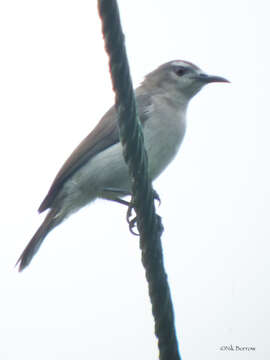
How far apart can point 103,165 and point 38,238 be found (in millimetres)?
1033

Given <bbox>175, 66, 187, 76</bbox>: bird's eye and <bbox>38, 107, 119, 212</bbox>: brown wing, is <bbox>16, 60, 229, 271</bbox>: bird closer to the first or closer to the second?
<bbox>38, 107, 119, 212</bbox>: brown wing

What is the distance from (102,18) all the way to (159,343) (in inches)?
67.1

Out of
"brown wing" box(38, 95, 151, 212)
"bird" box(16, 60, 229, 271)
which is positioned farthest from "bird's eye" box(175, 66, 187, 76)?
"brown wing" box(38, 95, 151, 212)

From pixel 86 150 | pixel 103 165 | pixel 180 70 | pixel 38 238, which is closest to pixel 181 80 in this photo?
pixel 180 70

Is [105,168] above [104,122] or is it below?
below

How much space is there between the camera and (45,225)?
6570 millimetres

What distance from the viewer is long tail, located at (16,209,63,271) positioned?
641 cm

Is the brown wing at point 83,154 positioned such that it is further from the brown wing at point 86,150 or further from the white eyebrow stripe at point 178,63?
the white eyebrow stripe at point 178,63

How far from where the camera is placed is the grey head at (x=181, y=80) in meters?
7.67

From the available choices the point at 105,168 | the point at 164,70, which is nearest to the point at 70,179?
the point at 105,168

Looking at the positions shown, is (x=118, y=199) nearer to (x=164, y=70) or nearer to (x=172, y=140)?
(x=172, y=140)

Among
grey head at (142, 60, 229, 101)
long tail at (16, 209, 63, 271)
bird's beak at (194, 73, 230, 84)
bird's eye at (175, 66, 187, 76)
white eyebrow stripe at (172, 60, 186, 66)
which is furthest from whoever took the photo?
white eyebrow stripe at (172, 60, 186, 66)

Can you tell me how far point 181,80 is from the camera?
779 centimetres

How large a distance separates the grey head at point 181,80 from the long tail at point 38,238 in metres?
2.06
